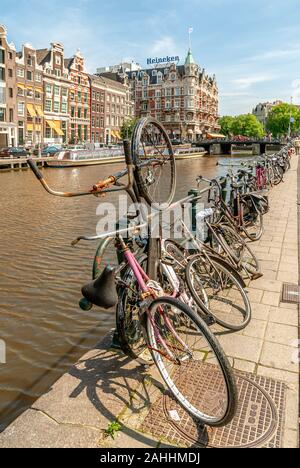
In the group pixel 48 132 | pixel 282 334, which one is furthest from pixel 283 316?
pixel 48 132

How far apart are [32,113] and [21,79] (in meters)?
4.05

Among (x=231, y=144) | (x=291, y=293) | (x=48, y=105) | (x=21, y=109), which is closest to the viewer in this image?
(x=291, y=293)

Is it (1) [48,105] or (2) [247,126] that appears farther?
(2) [247,126]

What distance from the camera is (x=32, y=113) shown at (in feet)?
160

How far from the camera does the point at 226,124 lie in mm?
113188

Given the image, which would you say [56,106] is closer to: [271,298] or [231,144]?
[231,144]

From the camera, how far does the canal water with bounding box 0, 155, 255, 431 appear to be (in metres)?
4.18

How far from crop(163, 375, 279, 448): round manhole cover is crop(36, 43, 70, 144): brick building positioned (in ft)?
173

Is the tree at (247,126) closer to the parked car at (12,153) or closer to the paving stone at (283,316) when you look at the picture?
the parked car at (12,153)

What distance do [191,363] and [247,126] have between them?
364ft

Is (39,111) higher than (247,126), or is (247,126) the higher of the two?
(247,126)

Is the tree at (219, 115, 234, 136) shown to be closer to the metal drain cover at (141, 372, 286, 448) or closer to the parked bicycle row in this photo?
the parked bicycle row

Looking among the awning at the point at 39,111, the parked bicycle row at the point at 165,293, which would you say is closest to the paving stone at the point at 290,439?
the parked bicycle row at the point at 165,293
